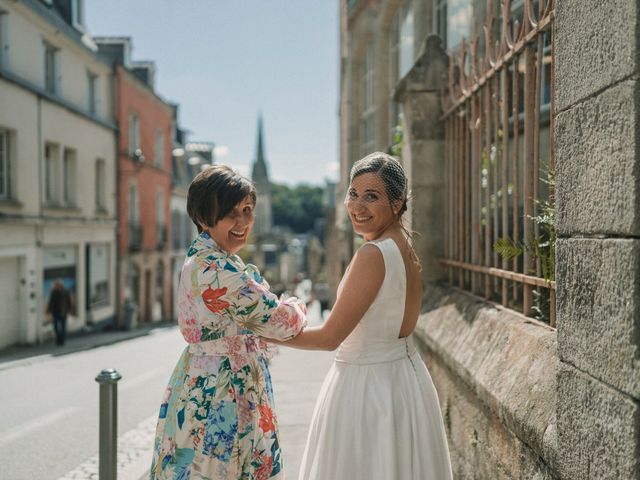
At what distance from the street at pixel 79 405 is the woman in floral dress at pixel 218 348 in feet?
6.28

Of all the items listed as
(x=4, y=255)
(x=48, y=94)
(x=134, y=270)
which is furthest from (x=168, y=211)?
(x=4, y=255)

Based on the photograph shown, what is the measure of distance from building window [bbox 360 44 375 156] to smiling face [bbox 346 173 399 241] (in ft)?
33.5

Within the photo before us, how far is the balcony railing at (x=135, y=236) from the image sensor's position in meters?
23.8

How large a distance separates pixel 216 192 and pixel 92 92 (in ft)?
65.9

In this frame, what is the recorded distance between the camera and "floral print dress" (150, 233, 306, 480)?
2482 millimetres

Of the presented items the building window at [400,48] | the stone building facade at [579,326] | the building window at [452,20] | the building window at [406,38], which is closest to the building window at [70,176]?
the building window at [400,48]

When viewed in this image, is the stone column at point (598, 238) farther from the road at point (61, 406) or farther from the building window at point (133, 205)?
the building window at point (133, 205)

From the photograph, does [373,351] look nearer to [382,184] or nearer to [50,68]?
[382,184]

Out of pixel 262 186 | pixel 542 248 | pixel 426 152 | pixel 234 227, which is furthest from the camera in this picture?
pixel 262 186

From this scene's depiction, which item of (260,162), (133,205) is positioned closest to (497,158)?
(133,205)

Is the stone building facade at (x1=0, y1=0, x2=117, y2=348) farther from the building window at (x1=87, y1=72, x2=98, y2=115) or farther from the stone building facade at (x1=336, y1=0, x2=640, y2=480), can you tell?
the stone building facade at (x1=336, y1=0, x2=640, y2=480)

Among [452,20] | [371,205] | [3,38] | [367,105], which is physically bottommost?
[371,205]

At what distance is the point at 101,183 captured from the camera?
70.5 ft

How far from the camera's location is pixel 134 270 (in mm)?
24578
